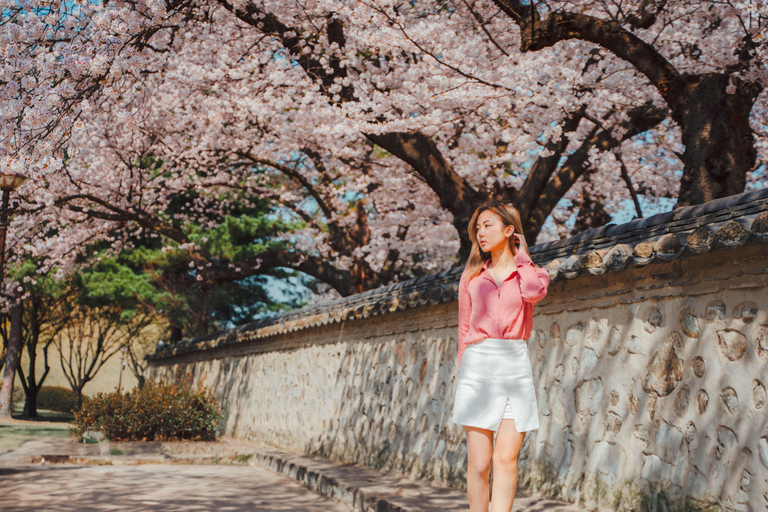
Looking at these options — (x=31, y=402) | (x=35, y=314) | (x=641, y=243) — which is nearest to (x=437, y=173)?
(x=641, y=243)

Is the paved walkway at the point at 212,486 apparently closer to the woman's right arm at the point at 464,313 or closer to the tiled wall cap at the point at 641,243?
the tiled wall cap at the point at 641,243

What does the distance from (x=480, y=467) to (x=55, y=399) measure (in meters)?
30.0

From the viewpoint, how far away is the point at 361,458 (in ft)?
29.0

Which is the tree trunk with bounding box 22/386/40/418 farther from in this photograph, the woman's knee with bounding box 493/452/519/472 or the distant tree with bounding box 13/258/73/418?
the woman's knee with bounding box 493/452/519/472

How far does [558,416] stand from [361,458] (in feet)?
12.4

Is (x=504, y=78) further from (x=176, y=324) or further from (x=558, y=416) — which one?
(x=176, y=324)

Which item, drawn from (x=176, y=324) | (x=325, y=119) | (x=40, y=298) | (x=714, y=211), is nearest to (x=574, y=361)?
(x=714, y=211)

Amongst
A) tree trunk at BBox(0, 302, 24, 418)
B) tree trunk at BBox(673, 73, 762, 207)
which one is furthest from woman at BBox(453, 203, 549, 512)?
tree trunk at BBox(0, 302, 24, 418)

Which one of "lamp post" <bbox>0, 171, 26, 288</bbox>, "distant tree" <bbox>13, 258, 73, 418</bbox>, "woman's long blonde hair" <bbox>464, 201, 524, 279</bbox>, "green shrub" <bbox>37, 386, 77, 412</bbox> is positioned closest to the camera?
"woman's long blonde hair" <bbox>464, 201, 524, 279</bbox>

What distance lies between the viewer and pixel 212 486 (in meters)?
7.52

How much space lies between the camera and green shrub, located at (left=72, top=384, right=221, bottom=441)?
39.6 feet

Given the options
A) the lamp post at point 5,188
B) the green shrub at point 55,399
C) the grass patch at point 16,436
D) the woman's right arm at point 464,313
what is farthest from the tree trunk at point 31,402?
the woman's right arm at point 464,313

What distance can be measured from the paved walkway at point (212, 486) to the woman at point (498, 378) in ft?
6.34

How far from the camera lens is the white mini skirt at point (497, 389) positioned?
3.40 m
